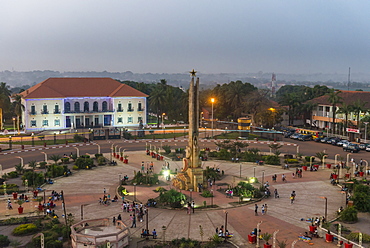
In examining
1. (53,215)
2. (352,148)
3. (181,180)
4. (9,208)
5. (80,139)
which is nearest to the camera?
(53,215)

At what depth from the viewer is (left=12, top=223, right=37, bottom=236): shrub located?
100ft

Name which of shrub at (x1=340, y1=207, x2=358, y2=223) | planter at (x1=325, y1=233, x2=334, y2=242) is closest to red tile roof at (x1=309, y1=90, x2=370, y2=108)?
shrub at (x1=340, y1=207, x2=358, y2=223)

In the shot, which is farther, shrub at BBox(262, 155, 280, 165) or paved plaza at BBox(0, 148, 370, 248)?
shrub at BBox(262, 155, 280, 165)

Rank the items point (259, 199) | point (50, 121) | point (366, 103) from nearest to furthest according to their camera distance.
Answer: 1. point (259, 199)
2. point (366, 103)
3. point (50, 121)

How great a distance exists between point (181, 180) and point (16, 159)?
30468mm

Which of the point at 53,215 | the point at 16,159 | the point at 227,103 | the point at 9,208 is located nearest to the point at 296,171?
the point at 53,215

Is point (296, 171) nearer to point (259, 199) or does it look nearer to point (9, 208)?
point (259, 199)

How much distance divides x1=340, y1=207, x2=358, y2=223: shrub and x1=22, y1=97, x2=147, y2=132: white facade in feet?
228

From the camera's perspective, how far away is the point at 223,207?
37.7m

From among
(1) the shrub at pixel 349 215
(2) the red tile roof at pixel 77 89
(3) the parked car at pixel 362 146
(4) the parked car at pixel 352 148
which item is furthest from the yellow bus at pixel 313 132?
(1) the shrub at pixel 349 215

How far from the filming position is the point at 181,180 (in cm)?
4441

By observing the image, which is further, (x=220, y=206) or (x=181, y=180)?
(x=181, y=180)

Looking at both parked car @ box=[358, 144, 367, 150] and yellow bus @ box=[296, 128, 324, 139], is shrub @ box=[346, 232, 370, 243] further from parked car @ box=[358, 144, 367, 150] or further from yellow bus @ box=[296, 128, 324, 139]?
yellow bus @ box=[296, 128, 324, 139]

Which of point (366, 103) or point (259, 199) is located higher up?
point (366, 103)
